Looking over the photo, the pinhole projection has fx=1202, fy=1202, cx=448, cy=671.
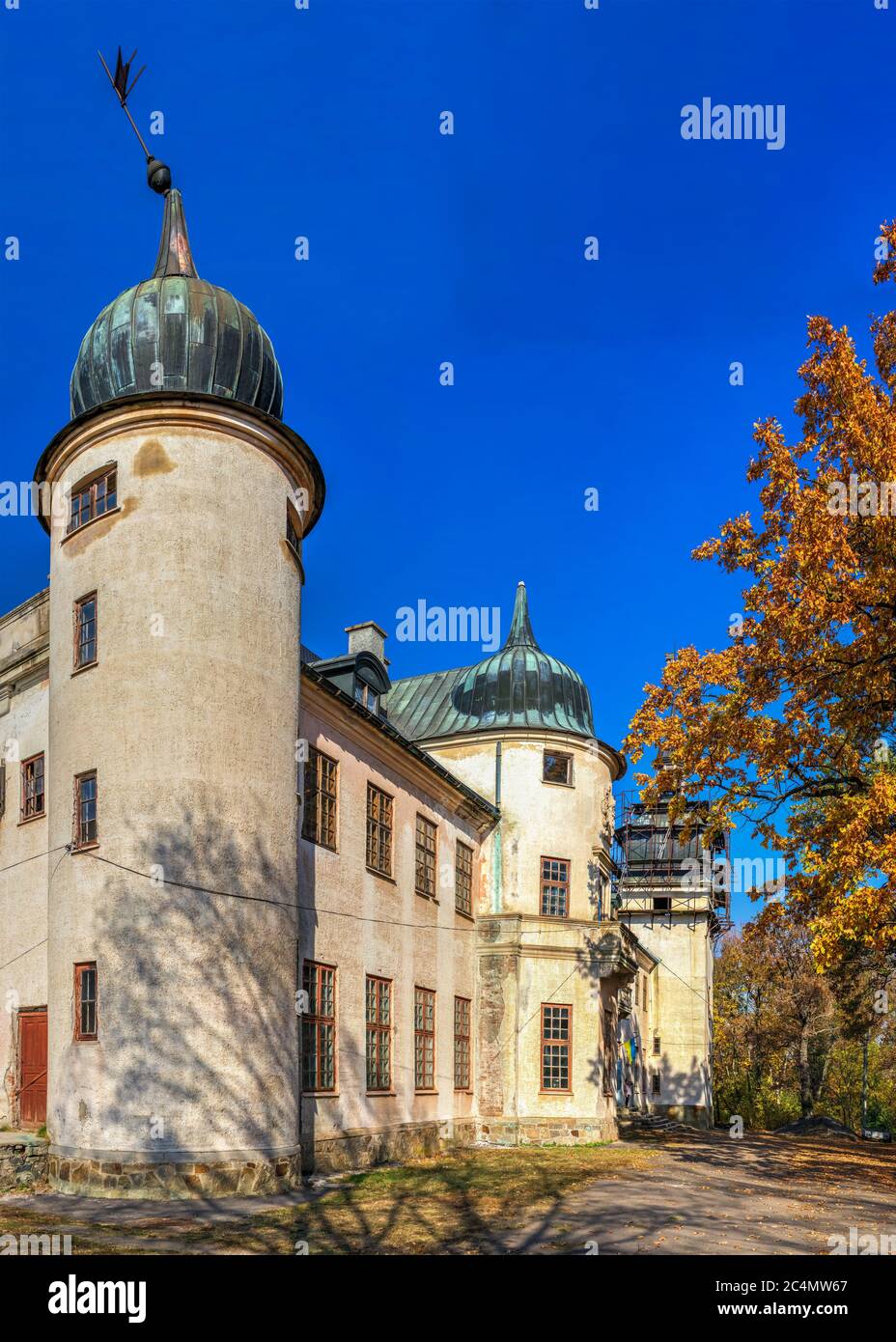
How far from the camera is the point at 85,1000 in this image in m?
17.1

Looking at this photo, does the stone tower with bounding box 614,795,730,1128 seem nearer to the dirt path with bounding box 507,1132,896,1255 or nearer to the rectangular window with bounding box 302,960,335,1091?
the dirt path with bounding box 507,1132,896,1255

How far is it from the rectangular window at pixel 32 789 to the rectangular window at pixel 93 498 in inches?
171

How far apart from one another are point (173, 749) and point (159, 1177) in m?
5.73

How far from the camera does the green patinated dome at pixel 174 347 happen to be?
18.8 m

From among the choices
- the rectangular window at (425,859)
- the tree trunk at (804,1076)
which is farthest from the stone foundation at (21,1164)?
the tree trunk at (804,1076)

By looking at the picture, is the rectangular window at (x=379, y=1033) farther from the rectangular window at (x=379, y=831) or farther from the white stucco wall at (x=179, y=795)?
the white stucco wall at (x=179, y=795)

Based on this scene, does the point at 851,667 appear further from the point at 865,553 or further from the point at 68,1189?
the point at 68,1189

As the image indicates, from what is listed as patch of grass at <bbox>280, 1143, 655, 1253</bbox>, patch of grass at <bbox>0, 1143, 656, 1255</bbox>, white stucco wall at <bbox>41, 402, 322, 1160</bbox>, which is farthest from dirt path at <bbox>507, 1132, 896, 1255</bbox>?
white stucco wall at <bbox>41, 402, 322, 1160</bbox>

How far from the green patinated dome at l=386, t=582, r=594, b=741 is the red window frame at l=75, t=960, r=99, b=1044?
52.6 ft

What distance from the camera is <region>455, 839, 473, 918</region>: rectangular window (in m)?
29.5

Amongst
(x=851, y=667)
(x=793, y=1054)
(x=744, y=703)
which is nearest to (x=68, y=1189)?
(x=744, y=703)

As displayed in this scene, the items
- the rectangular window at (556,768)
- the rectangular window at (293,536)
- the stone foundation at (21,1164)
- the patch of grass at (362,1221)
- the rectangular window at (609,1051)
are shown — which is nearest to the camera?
the patch of grass at (362,1221)

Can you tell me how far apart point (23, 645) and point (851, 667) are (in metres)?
14.5

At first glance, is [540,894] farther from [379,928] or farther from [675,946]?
[675,946]
